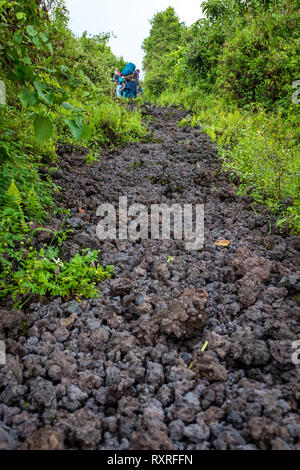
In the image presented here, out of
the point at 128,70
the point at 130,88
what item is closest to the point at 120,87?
the point at 130,88

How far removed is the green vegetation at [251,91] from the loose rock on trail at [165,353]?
3.21ft

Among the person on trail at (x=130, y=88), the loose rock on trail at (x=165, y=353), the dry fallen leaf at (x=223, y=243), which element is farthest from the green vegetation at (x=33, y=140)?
the person on trail at (x=130, y=88)

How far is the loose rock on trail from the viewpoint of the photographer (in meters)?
1.44

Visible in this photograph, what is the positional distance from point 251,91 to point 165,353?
799 centimetres

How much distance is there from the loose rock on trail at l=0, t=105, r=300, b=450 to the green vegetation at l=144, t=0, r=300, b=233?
98cm

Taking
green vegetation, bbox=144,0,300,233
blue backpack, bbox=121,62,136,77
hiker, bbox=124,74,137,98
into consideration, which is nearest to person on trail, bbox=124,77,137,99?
hiker, bbox=124,74,137,98

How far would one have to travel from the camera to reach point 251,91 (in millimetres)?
8070

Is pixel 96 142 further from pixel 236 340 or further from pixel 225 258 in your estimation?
pixel 236 340

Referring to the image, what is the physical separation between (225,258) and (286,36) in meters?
7.77

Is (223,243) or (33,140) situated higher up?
(33,140)

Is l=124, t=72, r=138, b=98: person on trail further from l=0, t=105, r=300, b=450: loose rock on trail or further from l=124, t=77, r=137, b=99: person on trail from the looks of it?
l=0, t=105, r=300, b=450: loose rock on trail

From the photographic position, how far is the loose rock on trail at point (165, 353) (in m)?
1.44

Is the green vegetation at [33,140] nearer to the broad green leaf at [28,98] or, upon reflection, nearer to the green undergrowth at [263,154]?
the broad green leaf at [28,98]

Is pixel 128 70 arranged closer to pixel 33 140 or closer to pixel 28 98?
pixel 33 140
